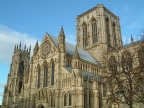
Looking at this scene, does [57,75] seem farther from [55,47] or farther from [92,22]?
[92,22]

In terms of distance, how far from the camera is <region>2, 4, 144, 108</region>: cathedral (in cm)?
3719

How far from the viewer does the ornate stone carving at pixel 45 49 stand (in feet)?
155

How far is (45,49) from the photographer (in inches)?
1900

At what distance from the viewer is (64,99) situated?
38.5 meters

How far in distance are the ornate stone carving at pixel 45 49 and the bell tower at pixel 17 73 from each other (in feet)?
75.8

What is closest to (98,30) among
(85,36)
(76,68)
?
(85,36)

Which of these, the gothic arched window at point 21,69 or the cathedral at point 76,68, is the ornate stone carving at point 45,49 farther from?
the gothic arched window at point 21,69

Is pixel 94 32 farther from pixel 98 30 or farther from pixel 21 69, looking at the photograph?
pixel 21 69

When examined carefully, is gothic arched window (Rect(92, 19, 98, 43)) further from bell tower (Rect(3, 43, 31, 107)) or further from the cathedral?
bell tower (Rect(3, 43, 31, 107))

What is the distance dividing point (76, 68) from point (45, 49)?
43.7ft

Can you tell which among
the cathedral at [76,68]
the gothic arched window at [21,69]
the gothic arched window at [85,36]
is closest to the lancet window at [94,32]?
the cathedral at [76,68]

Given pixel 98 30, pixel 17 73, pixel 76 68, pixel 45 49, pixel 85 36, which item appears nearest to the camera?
pixel 76 68

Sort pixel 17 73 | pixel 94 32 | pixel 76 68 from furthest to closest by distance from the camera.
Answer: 1. pixel 17 73
2. pixel 94 32
3. pixel 76 68

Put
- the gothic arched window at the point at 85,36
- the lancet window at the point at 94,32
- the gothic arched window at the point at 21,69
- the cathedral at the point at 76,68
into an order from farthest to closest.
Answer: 1. the gothic arched window at the point at 21,69
2. the gothic arched window at the point at 85,36
3. the lancet window at the point at 94,32
4. the cathedral at the point at 76,68
